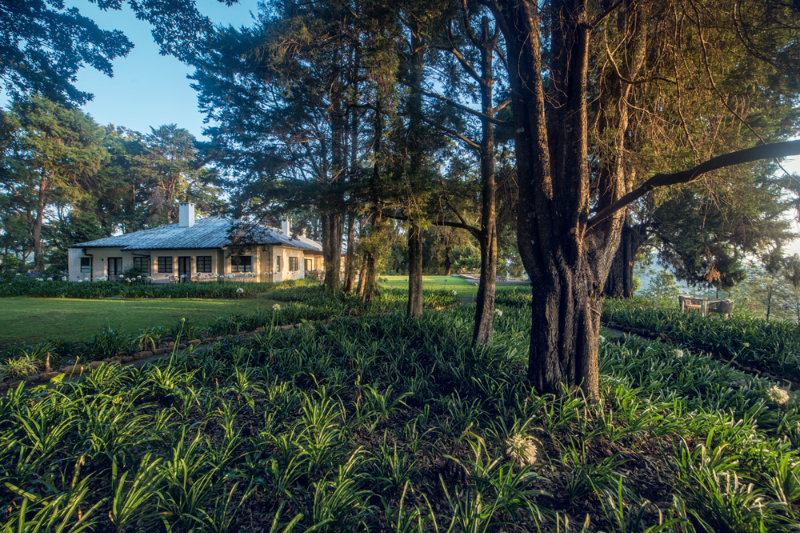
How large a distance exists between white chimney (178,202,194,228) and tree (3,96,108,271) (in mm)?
12787

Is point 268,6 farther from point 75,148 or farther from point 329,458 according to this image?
point 75,148

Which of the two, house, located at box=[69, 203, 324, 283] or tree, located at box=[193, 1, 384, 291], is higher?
tree, located at box=[193, 1, 384, 291]

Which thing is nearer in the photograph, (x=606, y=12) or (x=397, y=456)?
(x=397, y=456)

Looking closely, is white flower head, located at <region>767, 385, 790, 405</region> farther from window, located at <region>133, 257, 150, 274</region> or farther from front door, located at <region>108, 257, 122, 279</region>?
front door, located at <region>108, 257, 122, 279</region>

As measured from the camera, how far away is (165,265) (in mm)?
21406

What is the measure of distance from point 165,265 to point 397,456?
988 inches

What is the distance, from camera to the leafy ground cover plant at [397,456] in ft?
5.98

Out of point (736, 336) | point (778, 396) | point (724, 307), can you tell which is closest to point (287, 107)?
point (778, 396)

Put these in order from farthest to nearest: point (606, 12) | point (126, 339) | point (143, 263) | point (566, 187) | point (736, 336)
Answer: point (143, 263), point (736, 336), point (126, 339), point (566, 187), point (606, 12)

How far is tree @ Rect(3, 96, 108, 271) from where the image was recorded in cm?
2519

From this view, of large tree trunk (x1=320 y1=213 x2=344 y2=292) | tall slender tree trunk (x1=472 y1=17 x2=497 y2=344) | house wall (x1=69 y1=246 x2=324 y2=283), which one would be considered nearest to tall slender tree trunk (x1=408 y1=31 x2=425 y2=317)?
tall slender tree trunk (x1=472 y1=17 x2=497 y2=344)

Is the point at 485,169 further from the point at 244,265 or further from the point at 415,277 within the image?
the point at 244,265

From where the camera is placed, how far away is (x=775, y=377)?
192 inches

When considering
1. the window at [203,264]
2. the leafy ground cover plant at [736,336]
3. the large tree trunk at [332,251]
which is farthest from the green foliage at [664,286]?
the window at [203,264]
